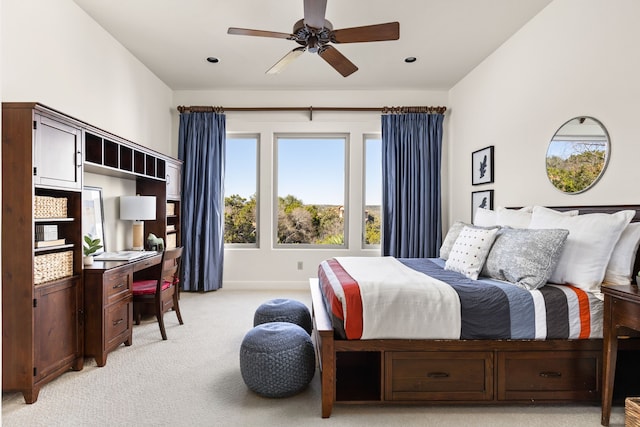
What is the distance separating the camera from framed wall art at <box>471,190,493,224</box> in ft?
13.3

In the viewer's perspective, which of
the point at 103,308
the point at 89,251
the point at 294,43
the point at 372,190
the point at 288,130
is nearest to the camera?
the point at 103,308

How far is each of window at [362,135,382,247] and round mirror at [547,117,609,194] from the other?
2420mm

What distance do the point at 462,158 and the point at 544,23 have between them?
1.84 m

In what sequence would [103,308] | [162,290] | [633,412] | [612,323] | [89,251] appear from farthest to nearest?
[162,290] → [89,251] → [103,308] → [612,323] → [633,412]

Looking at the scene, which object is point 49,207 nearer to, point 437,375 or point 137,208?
point 137,208

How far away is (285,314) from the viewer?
116 inches

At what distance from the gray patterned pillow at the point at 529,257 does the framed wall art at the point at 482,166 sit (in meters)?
1.63

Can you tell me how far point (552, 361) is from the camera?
222cm

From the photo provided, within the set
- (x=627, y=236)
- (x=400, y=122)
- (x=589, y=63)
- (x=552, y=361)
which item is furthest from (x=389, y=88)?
(x=552, y=361)

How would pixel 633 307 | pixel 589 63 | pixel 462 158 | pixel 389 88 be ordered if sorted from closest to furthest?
pixel 633 307
pixel 589 63
pixel 462 158
pixel 389 88

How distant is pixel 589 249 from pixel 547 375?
822mm

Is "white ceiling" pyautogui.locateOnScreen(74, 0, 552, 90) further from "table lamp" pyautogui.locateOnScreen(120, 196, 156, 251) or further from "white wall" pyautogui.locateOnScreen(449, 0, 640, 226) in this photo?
"table lamp" pyautogui.locateOnScreen(120, 196, 156, 251)

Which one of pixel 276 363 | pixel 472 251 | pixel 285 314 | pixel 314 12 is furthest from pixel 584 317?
pixel 314 12

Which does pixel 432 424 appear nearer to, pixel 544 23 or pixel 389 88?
pixel 544 23
